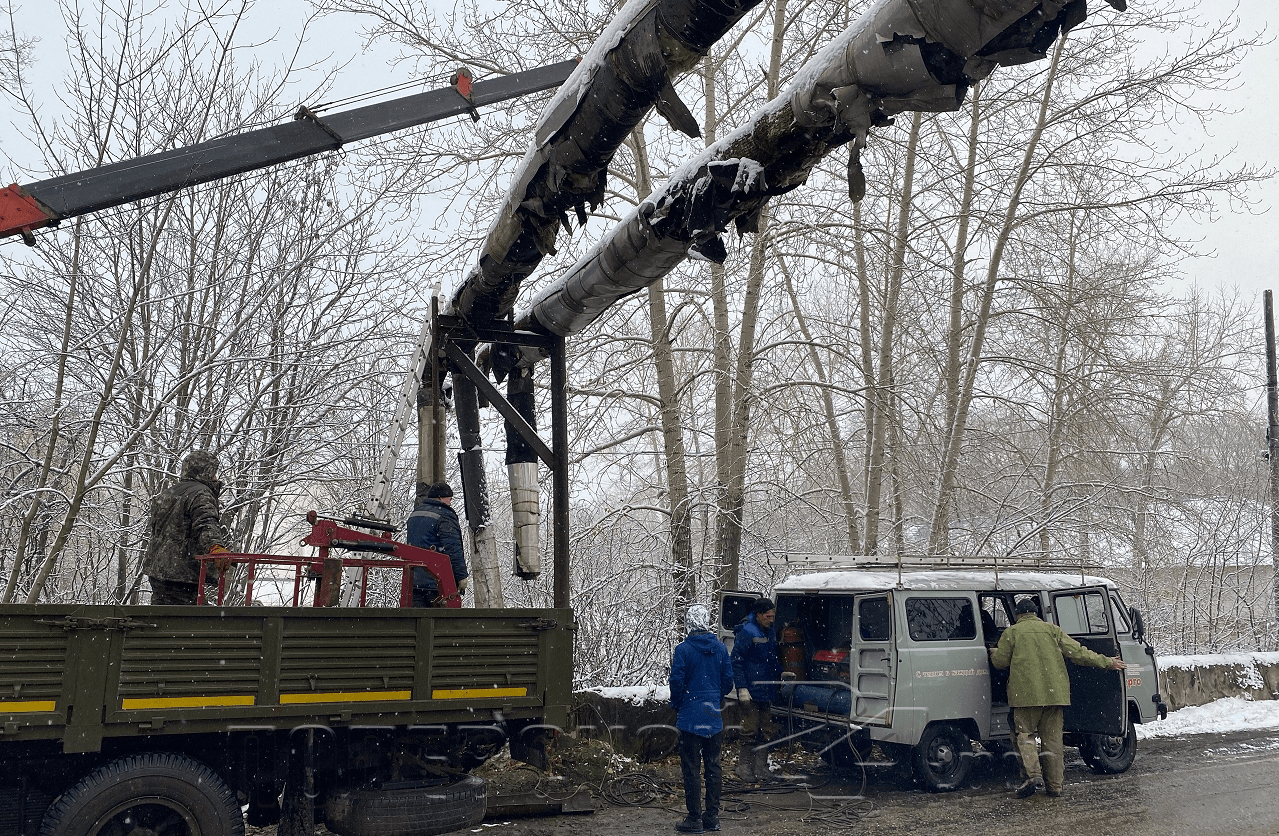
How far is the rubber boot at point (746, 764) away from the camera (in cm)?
885

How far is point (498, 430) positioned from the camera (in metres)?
12.5

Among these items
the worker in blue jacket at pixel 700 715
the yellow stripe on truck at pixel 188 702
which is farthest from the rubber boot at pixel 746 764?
the yellow stripe on truck at pixel 188 702

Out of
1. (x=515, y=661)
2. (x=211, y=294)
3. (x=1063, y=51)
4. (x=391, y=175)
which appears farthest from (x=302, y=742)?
(x=1063, y=51)

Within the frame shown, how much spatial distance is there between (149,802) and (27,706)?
918mm

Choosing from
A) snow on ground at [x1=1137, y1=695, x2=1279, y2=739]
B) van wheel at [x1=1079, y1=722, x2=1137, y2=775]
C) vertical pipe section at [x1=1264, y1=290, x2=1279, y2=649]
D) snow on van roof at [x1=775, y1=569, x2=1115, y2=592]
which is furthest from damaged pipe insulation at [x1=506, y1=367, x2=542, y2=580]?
vertical pipe section at [x1=1264, y1=290, x2=1279, y2=649]

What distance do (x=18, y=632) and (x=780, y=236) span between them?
9.70 meters

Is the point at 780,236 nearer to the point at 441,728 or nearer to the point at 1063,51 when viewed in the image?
the point at 1063,51

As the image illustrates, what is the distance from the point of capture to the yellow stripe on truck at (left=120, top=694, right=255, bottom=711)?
194 inches

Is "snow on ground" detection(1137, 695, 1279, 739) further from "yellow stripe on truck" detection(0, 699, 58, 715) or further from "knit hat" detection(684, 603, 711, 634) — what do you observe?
"yellow stripe on truck" detection(0, 699, 58, 715)

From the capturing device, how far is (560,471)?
26.9 ft

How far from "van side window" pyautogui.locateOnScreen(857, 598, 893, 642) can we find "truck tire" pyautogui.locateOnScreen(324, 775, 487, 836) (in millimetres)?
4261

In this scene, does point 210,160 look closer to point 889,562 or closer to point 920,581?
point 889,562

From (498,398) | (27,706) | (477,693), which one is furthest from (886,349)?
(27,706)

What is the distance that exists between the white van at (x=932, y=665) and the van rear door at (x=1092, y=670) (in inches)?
Result: 0.4
